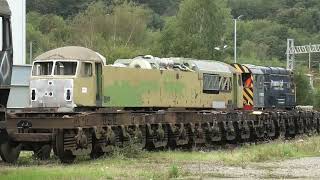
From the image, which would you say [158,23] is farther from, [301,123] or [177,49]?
[301,123]

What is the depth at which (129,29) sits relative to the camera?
80.7 m

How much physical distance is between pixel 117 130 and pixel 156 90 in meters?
3.53

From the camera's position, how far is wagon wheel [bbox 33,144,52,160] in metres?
18.2

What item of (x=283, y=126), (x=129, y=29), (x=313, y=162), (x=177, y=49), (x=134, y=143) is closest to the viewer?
(x=313, y=162)

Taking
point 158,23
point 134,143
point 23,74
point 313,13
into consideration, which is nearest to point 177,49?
point 23,74

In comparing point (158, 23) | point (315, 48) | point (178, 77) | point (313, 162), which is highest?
point (158, 23)

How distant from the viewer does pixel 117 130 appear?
63.1 feet

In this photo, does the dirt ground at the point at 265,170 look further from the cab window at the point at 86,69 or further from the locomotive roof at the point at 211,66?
the locomotive roof at the point at 211,66

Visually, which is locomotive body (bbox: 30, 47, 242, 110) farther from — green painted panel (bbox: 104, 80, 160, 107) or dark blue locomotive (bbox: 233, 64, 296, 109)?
dark blue locomotive (bbox: 233, 64, 296, 109)

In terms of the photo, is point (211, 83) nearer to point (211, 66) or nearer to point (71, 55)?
point (211, 66)

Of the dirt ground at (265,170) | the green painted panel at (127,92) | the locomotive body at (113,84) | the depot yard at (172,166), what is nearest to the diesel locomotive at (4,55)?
the depot yard at (172,166)

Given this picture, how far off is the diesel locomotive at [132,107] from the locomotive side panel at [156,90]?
0.03 meters

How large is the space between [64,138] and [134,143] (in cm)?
331

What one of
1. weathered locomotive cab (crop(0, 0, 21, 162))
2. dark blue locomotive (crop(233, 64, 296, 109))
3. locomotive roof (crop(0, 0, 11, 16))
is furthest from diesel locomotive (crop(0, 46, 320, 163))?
locomotive roof (crop(0, 0, 11, 16))
